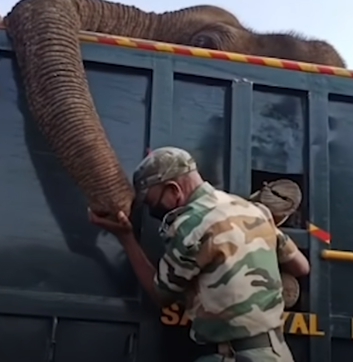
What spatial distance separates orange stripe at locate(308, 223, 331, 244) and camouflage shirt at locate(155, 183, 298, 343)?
0.46 m

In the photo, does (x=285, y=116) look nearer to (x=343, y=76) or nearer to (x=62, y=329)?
(x=343, y=76)

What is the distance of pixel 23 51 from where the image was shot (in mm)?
3383

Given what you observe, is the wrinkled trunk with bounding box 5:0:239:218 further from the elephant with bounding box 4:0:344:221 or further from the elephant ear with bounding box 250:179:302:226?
the elephant ear with bounding box 250:179:302:226

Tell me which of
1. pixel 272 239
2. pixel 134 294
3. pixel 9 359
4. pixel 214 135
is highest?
pixel 214 135

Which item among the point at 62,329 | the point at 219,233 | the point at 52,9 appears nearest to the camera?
the point at 219,233

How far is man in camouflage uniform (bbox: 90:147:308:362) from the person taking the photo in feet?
9.71

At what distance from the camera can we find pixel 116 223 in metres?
3.21

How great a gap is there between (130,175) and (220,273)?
0.60m

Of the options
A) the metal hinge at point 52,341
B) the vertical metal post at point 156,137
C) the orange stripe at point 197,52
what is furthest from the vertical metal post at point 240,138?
the metal hinge at point 52,341

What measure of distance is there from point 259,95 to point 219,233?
0.83 meters

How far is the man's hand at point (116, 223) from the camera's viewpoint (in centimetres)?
321

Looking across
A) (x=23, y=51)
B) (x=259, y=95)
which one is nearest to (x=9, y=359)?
(x=23, y=51)

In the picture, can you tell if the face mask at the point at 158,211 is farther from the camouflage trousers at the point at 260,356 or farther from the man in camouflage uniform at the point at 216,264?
the camouflage trousers at the point at 260,356

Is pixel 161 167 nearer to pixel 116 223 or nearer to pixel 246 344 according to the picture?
pixel 116 223
